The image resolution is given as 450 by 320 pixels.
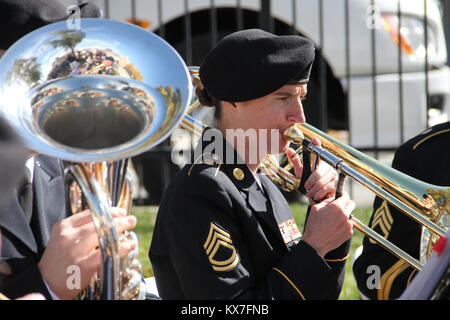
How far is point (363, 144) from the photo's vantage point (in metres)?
5.19

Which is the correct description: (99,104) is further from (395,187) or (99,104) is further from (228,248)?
(395,187)

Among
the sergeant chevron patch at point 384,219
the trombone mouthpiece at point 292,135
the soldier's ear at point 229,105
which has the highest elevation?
the soldier's ear at point 229,105

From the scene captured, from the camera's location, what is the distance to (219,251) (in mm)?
1831

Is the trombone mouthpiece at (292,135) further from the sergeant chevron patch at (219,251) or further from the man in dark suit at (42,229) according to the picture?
the man in dark suit at (42,229)

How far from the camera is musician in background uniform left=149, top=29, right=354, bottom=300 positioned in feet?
6.04

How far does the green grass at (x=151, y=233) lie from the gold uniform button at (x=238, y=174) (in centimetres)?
146

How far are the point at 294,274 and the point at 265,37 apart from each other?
66 cm

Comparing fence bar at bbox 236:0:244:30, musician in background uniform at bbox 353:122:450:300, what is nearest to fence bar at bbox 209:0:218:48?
fence bar at bbox 236:0:244:30

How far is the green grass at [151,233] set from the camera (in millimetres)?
3549

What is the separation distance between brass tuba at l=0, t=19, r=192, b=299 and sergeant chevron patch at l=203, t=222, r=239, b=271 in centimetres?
26

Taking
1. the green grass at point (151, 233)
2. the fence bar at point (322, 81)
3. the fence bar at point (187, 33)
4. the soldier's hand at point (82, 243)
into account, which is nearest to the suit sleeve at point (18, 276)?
the soldier's hand at point (82, 243)

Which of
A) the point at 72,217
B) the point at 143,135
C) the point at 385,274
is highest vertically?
the point at 143,135
